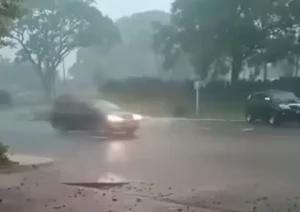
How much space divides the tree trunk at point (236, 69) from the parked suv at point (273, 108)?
983cm

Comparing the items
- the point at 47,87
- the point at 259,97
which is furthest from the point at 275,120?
the point at 47,87

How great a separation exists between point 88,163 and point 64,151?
2.97 m

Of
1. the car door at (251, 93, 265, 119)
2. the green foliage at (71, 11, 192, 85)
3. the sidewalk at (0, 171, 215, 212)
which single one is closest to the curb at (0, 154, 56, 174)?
the sidewalk at (0, 171, 215, 212)

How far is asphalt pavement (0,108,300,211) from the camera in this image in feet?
39.8

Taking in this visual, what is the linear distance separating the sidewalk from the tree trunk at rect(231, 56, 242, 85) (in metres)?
31.4

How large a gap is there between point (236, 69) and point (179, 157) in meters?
27.2

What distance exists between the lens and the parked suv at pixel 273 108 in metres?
29.3

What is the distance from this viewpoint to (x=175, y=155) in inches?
657

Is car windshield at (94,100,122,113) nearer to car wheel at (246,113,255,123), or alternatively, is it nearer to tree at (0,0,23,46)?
car wheel at (246,113,255,123)

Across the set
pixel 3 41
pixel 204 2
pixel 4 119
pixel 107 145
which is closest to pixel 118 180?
pixel 3 41

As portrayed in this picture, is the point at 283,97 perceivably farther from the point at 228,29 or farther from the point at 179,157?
the point at 179,157

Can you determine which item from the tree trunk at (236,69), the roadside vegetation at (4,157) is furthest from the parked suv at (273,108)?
the roadside vegetation at (4,157)

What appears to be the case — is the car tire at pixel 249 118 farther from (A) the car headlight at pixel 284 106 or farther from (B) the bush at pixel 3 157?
(B) the bush at pixel 3 157

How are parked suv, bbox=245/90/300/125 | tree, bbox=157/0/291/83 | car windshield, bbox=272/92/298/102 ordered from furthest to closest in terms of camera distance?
1. tree, bbox=157/0/291/83
2. car windshield, bbox=272/92/298/102
3. parked suv, bbox=245/90/300/125
